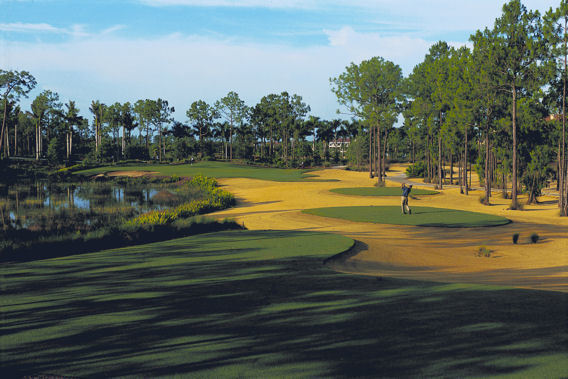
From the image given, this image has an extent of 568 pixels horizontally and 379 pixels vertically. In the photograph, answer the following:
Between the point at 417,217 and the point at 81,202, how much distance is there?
90.0 ft

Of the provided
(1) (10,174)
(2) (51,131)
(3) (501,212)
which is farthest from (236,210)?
(2) (51,131)

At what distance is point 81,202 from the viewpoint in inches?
1464

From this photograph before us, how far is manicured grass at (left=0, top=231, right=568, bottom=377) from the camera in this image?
6.17 metres

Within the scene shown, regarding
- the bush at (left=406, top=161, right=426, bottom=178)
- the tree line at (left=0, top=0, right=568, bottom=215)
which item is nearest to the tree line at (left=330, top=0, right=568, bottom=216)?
the tree line at (left=0, top=0, right=568, bottom=215)

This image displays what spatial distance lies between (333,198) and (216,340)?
31108mm

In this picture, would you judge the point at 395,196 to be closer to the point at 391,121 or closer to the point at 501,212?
the point at 501,212

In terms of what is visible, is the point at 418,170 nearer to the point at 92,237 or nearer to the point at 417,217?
the point at 417,217

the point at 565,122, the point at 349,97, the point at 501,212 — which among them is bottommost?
the point at 501,212

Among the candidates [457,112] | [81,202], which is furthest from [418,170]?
[81,202]

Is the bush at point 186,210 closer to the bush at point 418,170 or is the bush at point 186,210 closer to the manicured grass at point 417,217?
the manicured grass at point 417,217

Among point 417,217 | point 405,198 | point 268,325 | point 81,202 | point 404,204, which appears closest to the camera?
point 268,325

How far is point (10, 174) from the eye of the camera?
61.0 metres

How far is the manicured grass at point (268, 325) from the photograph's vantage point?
617cm

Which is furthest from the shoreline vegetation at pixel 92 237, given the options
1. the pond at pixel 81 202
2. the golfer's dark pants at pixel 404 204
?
the golfer's dark pants at pixel 404 204
